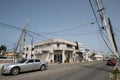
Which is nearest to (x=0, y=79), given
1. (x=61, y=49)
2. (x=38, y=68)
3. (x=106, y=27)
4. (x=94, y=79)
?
(x=38, y=68)

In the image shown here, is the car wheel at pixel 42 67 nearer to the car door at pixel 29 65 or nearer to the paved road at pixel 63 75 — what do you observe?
the paved road at pixel 63 75

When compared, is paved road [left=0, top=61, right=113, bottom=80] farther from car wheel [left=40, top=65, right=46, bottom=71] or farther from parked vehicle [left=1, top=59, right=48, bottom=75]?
car wheel [left=40, top=65, right=46, bottom=71]

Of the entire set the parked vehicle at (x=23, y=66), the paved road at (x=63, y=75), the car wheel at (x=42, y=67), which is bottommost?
the paved road at (x=63, y=75)

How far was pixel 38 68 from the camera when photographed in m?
15.9

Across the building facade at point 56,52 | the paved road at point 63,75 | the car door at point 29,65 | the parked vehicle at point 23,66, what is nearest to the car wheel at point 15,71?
the parked vehicle at point 23,66

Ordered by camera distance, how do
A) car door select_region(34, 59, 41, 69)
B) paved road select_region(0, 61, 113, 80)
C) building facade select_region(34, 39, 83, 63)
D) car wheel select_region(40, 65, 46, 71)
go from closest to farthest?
paved road select_region(0, 61, 113, 80)
car door select_region(34, 59, 41, 69)
car wheel select_region(40, 65, 46, 71)
building facade select_region(34, 39, 83, 63)

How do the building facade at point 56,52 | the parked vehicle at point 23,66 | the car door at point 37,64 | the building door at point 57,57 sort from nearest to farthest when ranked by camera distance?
the parked vehicle at point 23,66 → the car door at point 37,64 → the building facade at point 56,52 → the building door at point 57,57

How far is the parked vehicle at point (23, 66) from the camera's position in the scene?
12.9 metres

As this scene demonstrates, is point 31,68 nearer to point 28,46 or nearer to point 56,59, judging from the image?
point 56,59

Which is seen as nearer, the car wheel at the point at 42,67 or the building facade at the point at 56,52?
the car wheel at the point at 42,67

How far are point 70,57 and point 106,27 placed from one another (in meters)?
35.3

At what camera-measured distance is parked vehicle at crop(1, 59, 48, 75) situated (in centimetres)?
1286

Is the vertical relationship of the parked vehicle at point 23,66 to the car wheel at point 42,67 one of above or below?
above

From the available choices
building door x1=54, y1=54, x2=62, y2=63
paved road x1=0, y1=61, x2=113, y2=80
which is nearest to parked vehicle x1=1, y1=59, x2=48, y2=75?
paved road x1=0, y1=61, x2=113, y2=80
